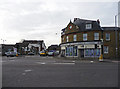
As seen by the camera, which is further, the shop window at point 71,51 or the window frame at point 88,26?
the shop window at point 71,51

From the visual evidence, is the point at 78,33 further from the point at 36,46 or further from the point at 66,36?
the point at 36,46

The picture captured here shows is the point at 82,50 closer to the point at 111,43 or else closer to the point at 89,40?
the point at 89,40

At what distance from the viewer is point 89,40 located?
31594 mm

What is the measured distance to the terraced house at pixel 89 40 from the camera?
30141mm

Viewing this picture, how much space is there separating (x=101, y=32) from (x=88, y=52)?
5601 millimetres

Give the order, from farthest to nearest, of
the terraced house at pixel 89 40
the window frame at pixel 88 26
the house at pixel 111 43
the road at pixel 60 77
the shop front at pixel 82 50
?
the window frame at pixel 88 26 < the shop front at pixel 82 50 < the terraced house at pixel 89 40 < the house at pixel 111 43 < the road at pixel 60 77

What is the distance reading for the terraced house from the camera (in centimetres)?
3014

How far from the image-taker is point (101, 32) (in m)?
30.9

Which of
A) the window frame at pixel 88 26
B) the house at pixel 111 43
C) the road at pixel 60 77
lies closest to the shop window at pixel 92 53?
the house at pixel 111 43

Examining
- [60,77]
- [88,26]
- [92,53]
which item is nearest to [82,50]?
[92,53]

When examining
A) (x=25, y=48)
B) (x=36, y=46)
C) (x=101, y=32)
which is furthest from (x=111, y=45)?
(x=36, y=46)

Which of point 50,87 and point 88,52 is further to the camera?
point 88,52

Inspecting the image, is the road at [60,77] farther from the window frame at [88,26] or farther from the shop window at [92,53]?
the window frame at [88,26]

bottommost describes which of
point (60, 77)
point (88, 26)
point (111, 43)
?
point (60, 77)
